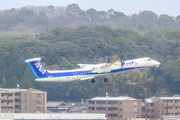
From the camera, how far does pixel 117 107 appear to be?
8781 centimetres

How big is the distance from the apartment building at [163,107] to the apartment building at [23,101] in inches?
824

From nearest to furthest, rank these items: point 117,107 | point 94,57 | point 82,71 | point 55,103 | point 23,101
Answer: point 82,71
point 117,107
point 23,101
point 55,103
point 94,57

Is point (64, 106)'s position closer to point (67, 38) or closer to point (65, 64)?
point (65, 64)

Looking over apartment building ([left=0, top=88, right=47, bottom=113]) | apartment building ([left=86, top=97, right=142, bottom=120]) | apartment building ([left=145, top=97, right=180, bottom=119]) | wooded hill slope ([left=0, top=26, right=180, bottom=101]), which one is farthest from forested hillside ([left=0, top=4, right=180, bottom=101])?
apartment building ([left=86, top=97, right=142, bottom=120])

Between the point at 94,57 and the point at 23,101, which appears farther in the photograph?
the point at 94,57

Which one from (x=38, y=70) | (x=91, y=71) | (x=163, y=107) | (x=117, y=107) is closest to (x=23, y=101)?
(x=117, y=107)

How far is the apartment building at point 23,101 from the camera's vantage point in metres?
92.2

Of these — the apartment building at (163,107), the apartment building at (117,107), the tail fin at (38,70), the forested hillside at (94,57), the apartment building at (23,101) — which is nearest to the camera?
the tail fin at (38,70)

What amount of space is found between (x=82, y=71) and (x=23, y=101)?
37601 mm

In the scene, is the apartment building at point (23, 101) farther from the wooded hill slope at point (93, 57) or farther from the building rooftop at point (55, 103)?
the wooded hill slope at point (93, 57)

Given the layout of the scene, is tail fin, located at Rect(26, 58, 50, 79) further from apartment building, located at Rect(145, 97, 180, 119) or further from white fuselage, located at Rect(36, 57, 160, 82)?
apartment building, located at Rect(145, 97, 180, 119)

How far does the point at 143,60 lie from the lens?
62.3m

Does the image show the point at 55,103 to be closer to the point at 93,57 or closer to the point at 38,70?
the point at 93,57

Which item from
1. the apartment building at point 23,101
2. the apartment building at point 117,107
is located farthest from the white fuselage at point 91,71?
the apartment building at point 23,101
